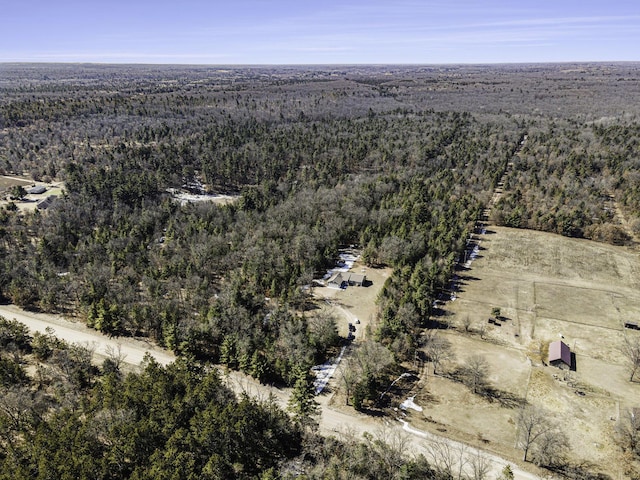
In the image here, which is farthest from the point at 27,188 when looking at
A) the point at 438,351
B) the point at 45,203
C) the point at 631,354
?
the point at 631,354

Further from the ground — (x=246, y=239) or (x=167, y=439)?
(x=246, y=239)

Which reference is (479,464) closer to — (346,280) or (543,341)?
(543,341)

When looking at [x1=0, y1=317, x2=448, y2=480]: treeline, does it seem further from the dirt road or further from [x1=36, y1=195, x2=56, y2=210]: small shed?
[x1=36, y1=195, x2=56, y2=210]: small shed

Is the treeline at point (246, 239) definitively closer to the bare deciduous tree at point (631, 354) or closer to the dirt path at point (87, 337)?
the dirt path at point (87, 337)

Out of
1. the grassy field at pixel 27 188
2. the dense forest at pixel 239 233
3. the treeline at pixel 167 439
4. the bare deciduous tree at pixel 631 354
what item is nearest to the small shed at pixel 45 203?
the grassy field at pixel 27 188

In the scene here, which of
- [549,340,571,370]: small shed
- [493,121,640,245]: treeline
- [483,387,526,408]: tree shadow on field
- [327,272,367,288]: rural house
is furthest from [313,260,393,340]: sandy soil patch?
[493,121,640,245]: treeline
